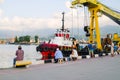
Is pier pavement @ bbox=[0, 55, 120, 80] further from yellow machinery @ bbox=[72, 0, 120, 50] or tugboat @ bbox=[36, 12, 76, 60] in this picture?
yellow machinery @ bbox=[72, 0, 120, 50]

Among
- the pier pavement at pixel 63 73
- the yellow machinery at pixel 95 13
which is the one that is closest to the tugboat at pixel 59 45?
the yellow machinery at pixel 95 13

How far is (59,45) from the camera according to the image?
3459 centimetres

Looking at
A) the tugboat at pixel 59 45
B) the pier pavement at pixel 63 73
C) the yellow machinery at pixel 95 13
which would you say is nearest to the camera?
the pier pavement at pixel 63 73

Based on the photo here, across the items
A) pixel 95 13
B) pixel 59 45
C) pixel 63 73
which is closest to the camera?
pixel 63 73

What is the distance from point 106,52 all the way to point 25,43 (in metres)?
142

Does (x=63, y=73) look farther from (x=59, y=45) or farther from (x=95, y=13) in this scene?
(x=95, y=13)

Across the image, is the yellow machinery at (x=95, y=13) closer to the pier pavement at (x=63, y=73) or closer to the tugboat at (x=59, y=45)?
the tugboat at (x=59, y=45)

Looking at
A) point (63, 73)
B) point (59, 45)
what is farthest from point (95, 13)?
point (63, 73)

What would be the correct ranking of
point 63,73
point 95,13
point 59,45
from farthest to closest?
1. point 95,13
2. point 59,45
3. point 63,73

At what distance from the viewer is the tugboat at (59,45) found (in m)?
33.5

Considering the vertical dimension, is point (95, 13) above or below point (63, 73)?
above

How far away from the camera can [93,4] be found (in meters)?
37.8

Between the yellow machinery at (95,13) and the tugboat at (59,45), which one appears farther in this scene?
the yellow machinery at (95,13)

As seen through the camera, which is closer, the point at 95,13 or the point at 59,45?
the point at 59,45
